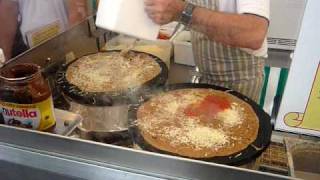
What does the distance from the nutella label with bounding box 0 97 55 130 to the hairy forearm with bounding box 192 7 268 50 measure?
1.69 ft

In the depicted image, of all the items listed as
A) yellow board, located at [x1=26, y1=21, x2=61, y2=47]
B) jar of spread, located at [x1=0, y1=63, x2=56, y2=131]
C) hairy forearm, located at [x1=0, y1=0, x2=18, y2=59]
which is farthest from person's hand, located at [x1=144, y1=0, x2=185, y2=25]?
hairy forearm, located at [x1=0, y1=0, x2=18, y2=59]

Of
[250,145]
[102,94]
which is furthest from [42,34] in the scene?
[250,145]

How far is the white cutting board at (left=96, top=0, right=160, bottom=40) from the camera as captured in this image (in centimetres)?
77

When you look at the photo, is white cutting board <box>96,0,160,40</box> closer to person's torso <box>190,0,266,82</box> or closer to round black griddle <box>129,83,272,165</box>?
round black griddle <box>129,83,272,165</box>

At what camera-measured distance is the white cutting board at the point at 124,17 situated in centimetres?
77

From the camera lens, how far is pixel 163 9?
89 centimetres

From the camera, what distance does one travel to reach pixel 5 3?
1.34 m

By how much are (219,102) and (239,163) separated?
0.23 metres

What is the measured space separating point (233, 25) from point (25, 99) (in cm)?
62

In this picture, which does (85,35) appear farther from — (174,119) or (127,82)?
(174,119)

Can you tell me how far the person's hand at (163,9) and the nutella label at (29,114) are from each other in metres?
0.33

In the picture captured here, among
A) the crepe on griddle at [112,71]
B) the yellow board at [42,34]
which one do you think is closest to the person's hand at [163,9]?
the crepe on griddle at [112,71]

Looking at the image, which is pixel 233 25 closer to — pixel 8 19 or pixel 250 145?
pixel 250 145

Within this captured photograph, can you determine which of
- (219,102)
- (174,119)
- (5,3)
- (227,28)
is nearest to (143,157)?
(174,119)
